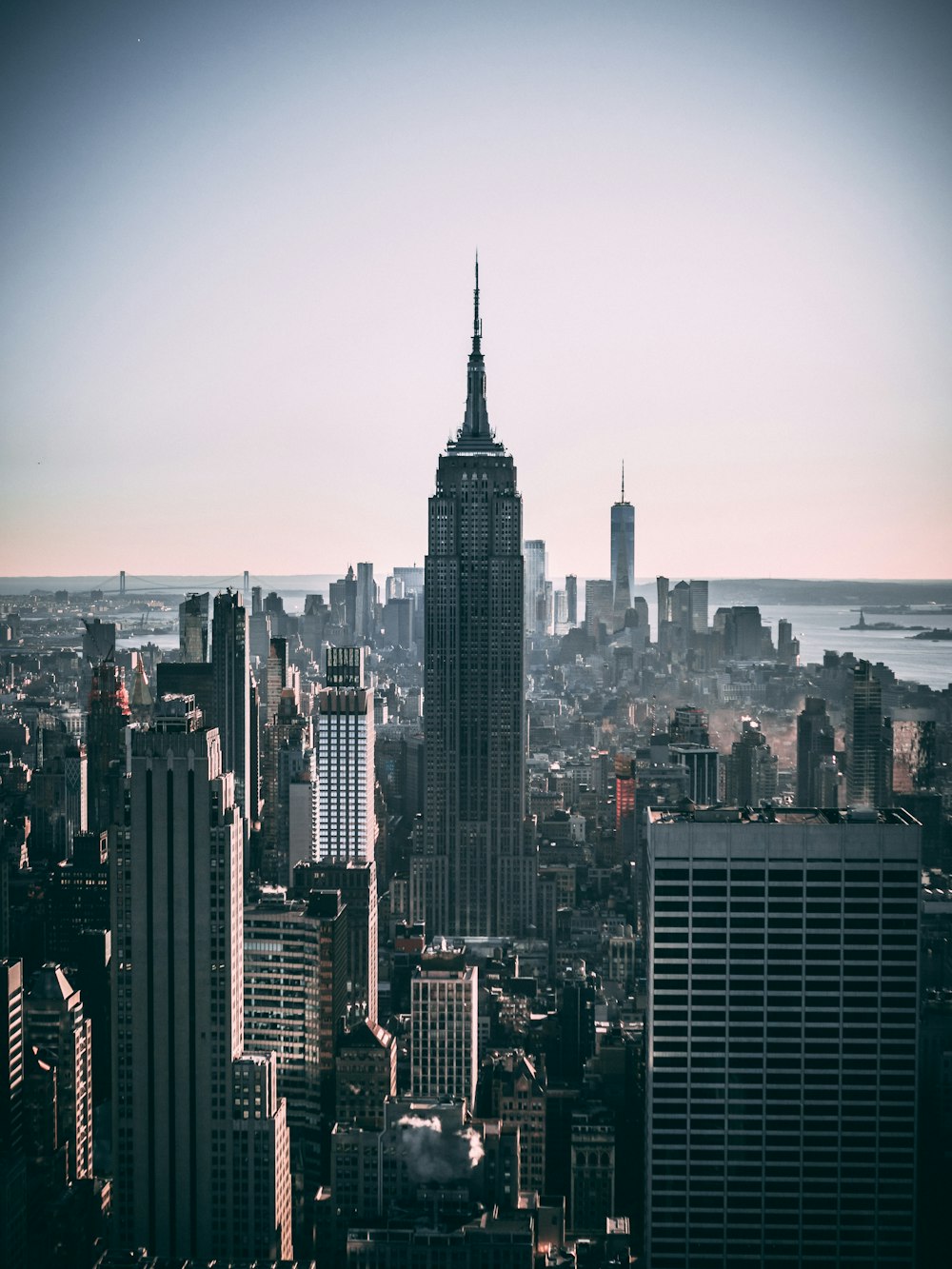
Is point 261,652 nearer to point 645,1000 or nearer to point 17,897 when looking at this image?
point 17,897

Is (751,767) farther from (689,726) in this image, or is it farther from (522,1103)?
(522,1103)

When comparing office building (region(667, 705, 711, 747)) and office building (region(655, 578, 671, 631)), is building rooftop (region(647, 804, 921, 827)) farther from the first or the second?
office building (region(667, 705, 711, 747))

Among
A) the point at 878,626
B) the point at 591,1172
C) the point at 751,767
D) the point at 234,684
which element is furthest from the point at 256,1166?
the point at 234,684

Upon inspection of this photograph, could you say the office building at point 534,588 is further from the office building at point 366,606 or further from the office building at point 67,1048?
the office building at point 67,1048

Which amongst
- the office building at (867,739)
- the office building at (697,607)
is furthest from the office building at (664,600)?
the office building at (867,739)

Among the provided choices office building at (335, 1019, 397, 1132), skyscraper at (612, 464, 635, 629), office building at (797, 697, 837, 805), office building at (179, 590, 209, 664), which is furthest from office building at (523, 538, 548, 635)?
office building at (335, 1019, 397, 1132)

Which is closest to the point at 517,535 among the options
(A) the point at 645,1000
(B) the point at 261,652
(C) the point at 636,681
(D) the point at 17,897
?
(C) the point at 636,681
